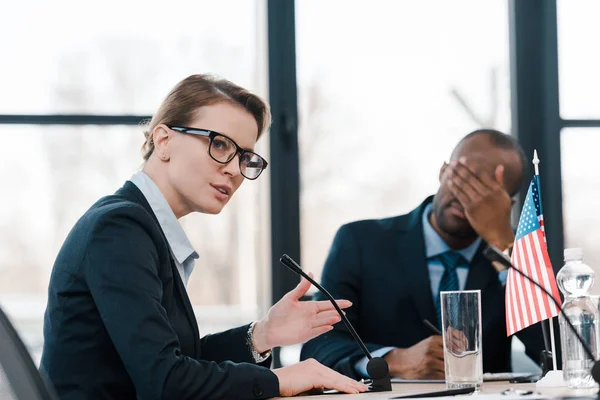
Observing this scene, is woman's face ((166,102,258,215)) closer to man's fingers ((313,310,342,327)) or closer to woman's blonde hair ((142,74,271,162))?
woman's blonde hair ((142,74,271,162))

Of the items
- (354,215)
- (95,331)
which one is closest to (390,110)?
(354,215)

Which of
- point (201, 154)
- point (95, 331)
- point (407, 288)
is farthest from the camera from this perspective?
point (407, 288)

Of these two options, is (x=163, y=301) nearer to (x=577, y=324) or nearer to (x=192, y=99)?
(x=192, y=99)

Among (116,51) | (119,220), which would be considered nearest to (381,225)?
(116,51)

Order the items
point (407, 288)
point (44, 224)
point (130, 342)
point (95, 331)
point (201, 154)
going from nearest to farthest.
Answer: point (130, 342)
point (95, 331)
point (201, 154)
point (407, 288)
point (44, 224)

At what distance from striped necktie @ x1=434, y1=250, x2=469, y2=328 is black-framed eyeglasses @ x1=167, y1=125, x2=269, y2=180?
900 mm

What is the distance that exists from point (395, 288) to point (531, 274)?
2.98ft

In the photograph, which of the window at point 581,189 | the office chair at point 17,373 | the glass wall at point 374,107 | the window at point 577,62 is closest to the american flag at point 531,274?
the office chair at point 17,373

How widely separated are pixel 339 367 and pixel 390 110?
1321mm

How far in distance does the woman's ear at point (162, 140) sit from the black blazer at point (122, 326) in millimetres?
261

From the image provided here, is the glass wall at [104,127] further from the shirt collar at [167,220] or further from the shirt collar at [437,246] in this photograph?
the shirt collar at [167,220]

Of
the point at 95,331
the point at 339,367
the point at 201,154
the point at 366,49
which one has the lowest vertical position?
the point at 339,367

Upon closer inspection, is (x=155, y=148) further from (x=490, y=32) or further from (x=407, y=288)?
(x=490, y=32)

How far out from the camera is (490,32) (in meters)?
→ 3.58
